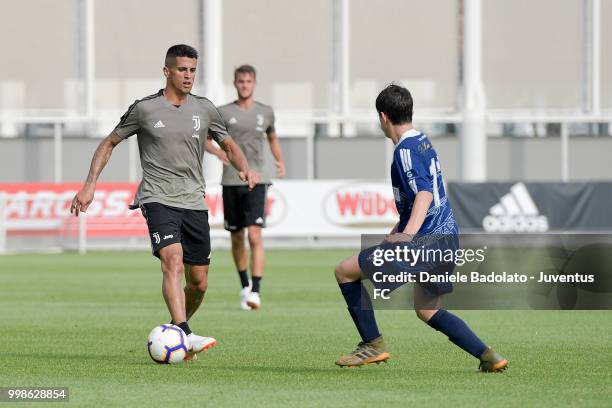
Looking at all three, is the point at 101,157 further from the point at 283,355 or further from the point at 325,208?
the point at 325,208

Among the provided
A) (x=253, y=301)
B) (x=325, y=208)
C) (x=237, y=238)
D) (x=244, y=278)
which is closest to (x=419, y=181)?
(x=253, y=301)

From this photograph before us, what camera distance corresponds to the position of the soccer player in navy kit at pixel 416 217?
815cm

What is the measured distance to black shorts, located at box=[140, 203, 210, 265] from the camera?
9672 millimetres

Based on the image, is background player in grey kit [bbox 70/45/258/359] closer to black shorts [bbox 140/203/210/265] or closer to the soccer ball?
black shorts [bbox 140/203/210/265]

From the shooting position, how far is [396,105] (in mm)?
8312

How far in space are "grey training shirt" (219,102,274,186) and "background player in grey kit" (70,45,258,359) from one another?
15.3 feet

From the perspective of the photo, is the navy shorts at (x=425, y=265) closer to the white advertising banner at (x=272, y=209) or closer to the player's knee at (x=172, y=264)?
the player's knee at (x=172, y=264)

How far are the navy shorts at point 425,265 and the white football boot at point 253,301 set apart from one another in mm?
5923

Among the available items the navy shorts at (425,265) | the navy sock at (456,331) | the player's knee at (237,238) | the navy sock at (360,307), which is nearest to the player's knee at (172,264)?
the navy sock at (360,307)

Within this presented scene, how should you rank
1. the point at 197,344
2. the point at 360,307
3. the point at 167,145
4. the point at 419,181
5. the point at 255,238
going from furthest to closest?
the point at 255,238 < the point at 167,145 < the point at 197,344 < the point at 360,307 < the point at 419,181

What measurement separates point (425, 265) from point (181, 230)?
7.73ft

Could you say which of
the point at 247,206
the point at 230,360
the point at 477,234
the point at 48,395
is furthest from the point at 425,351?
the point at 477,234

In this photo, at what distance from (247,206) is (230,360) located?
5.16m

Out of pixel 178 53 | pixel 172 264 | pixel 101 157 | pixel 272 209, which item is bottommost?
pixel 272 209
